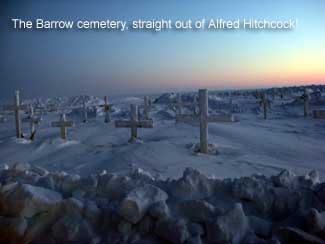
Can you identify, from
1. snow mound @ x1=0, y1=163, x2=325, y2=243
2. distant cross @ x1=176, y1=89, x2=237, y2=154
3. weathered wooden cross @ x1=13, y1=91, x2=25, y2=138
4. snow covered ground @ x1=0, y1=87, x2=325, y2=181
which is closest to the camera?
snow mound @ x1=0, y1=163, x2=325, y2=243

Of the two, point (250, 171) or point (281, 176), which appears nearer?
point (281, 176)

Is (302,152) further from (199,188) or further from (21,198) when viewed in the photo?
(21,198)

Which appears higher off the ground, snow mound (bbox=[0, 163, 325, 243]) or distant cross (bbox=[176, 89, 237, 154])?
distant cross (bbox=[176, 89, 237, 154])

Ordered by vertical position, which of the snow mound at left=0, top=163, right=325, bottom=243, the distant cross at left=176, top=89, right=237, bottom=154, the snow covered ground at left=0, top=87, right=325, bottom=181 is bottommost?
the snow covered ground at left=0, top=87, right=325, bottom=181

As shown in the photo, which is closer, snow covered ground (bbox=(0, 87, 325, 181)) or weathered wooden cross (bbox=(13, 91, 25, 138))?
snow covered ground (bbox=(0, 87, 325, 181))

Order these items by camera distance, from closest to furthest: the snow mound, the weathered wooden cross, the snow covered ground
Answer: the snow mound, the snow covered ground, the weathered wooden cross

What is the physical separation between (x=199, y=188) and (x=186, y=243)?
786 mm

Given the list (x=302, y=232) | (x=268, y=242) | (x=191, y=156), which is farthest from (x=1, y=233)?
(x=191, y=156)

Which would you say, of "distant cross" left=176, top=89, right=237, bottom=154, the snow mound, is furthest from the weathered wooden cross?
the snow mound

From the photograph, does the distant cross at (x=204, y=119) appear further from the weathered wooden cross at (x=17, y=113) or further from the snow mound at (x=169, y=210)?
the weathered wooden cross at (x=17, y=113)

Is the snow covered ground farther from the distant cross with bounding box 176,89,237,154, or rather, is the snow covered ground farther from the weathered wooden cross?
the weathered wooden cross

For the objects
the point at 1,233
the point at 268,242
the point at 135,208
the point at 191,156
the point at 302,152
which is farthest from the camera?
the point at 302,152

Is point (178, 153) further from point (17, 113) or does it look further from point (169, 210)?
point (17, 113)

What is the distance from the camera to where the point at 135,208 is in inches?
131
